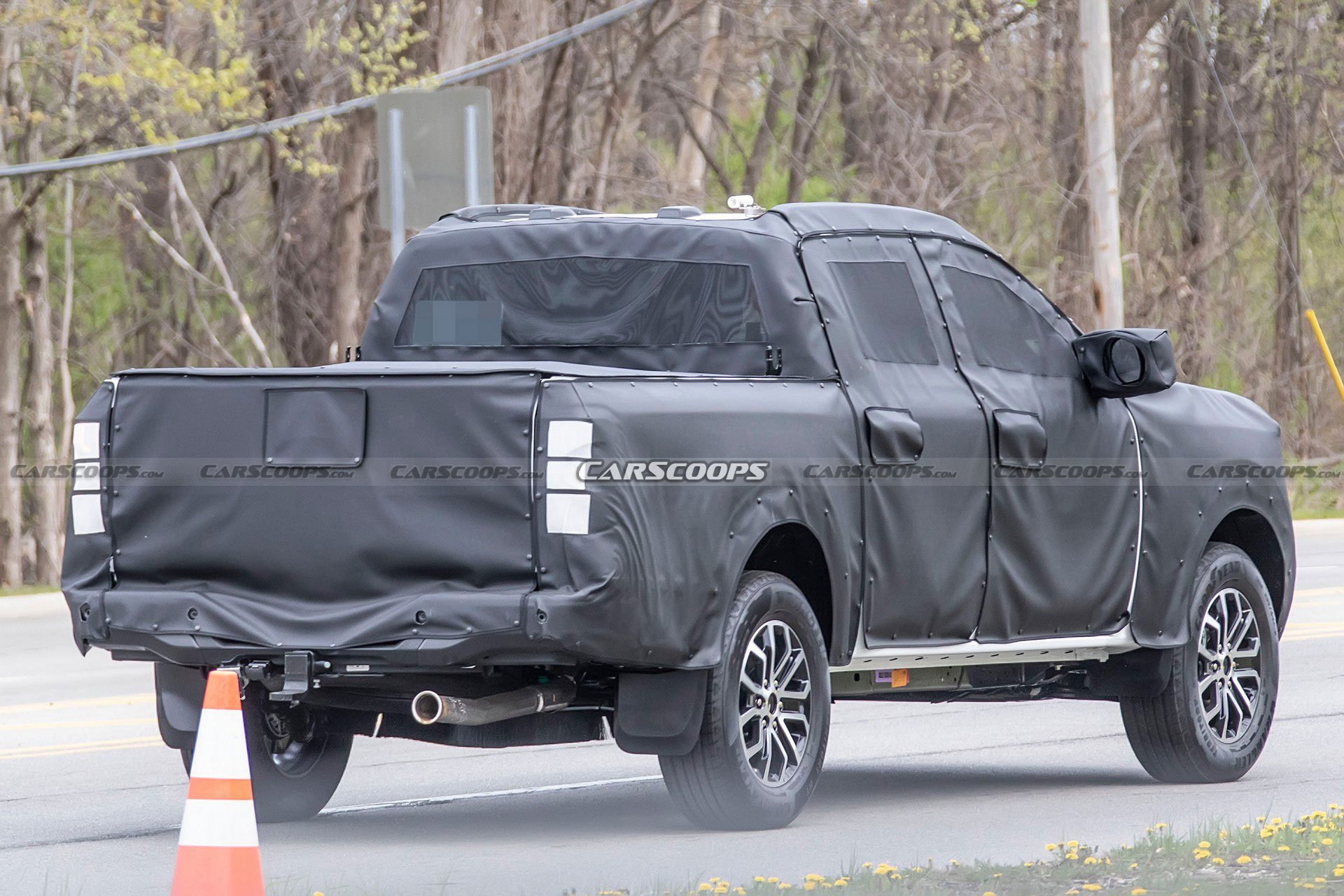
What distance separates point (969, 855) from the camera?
7.33 metres

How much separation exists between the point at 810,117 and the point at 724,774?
28.0 metres

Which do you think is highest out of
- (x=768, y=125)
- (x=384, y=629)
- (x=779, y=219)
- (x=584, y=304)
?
(x=768, y=125)

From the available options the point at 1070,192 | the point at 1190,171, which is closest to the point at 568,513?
the point at 1070,192

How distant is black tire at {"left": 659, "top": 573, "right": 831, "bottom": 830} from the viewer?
24.3 ft

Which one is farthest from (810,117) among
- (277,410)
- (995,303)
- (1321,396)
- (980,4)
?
(277,410)

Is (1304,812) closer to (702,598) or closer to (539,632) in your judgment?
(702,598)

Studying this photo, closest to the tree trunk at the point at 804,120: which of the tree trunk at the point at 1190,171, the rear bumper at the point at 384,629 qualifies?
the tree trunk at the point at 1190,171

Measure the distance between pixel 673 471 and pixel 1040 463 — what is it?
2144 millimetres

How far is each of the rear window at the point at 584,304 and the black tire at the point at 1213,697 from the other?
2.41m

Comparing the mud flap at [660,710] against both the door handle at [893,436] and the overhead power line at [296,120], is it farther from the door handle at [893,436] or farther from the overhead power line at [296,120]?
the overhead power line at [296,120]

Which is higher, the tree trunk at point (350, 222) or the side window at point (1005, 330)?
the tree trunk at point (350, 222)

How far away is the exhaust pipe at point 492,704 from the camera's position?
23.2 feet

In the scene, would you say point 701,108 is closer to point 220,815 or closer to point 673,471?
point 673,471

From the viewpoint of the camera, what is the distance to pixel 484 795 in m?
9.09
